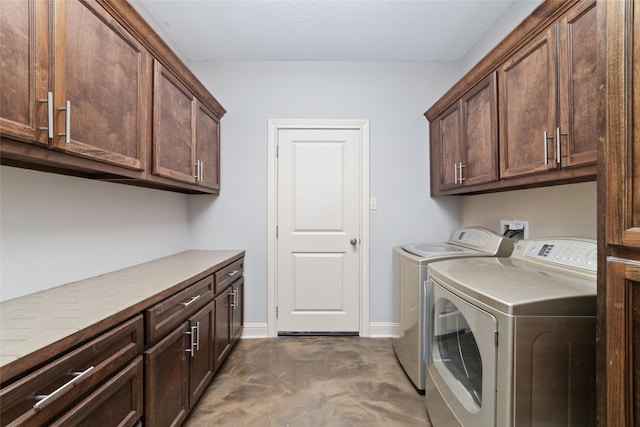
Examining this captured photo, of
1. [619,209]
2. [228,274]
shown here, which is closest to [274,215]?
[228,274]

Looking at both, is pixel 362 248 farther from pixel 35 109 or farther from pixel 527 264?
pixel 35 109

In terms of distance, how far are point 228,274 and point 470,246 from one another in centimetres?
192

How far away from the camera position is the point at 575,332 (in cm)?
99

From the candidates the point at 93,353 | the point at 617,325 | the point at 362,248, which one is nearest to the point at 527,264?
the point at 617,325

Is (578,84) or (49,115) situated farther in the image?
(578,84)

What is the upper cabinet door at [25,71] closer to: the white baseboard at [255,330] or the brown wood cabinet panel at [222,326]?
the brown wood cabinet panel at [222,326]

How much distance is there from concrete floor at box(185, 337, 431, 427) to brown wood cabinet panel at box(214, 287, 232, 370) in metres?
0.17

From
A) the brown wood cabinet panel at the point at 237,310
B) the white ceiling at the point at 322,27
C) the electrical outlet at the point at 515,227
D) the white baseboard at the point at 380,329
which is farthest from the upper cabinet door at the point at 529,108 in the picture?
the brown wood cabinet panel at the point at 237,310

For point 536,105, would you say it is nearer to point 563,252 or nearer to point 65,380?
point 563,252

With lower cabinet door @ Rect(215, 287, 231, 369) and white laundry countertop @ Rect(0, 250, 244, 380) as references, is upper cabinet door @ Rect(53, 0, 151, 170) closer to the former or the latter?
white laundry countertop @ Rect(0, 250, 244, 380)

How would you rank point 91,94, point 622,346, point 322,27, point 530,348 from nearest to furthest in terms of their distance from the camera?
point 622,346, point 530,348, point 91,94, point 322,27

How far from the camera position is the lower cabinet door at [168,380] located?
4.00 ft

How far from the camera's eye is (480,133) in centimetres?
192

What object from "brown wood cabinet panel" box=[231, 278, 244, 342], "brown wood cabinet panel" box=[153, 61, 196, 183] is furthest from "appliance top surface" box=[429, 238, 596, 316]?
"brown wood cabinet panel" box=[153, 61, 196, 183]
